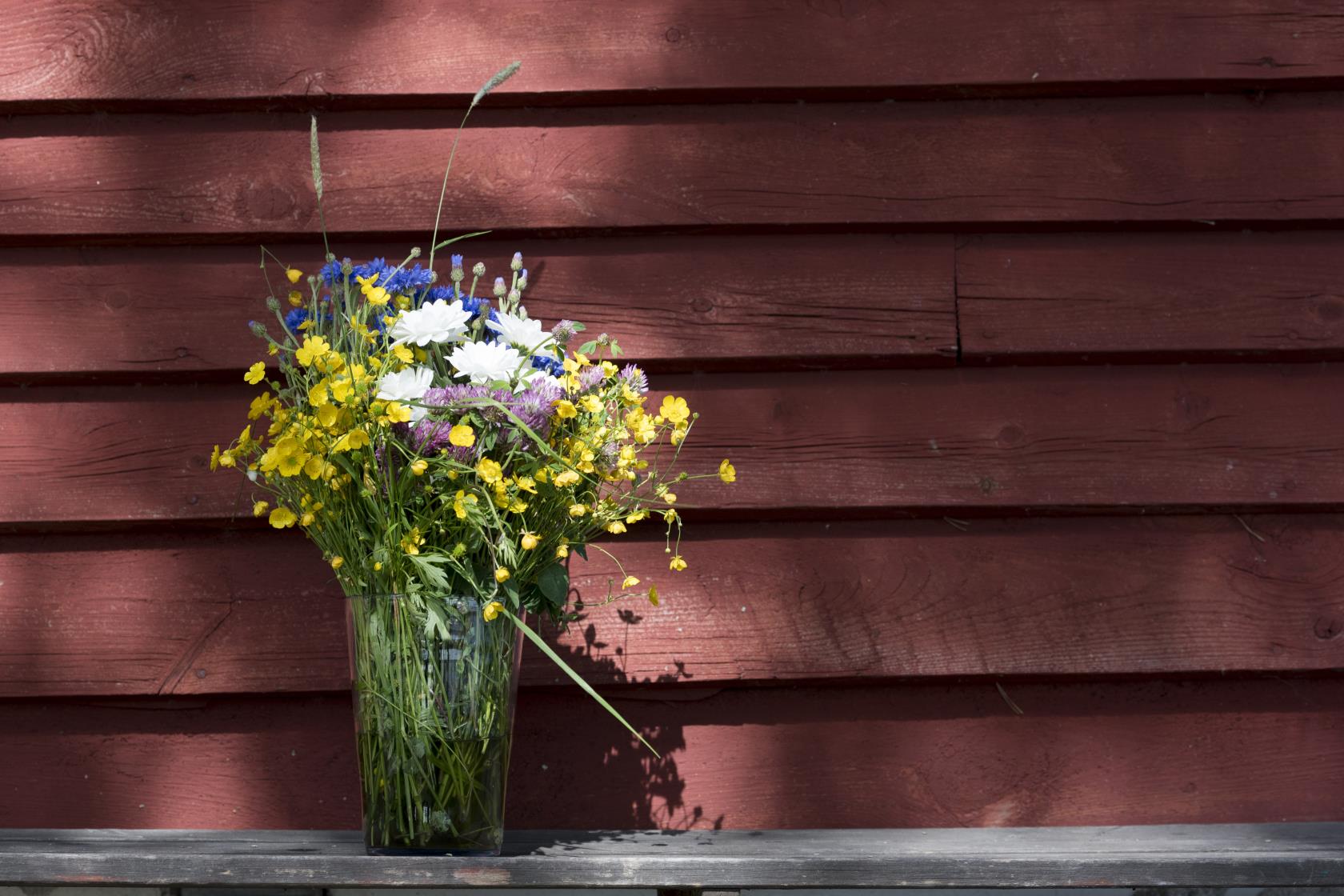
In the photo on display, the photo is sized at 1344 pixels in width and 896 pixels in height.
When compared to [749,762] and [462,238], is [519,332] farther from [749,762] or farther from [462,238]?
[749,762]

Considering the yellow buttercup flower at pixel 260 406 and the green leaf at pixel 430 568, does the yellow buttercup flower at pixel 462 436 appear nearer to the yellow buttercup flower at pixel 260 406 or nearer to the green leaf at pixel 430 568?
the green leaf at pixel 430 568

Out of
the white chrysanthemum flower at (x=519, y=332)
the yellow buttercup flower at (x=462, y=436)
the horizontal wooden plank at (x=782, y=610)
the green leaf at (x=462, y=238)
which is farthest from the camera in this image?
the horizontal wooden plank at (x=782, y=610)

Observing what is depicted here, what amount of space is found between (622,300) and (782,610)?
0.47 m

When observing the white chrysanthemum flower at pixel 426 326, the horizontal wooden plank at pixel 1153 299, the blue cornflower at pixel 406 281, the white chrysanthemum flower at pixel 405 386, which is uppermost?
the horizontal wooden plank at pixel 1153 299

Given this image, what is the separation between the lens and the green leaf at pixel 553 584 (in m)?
1.32

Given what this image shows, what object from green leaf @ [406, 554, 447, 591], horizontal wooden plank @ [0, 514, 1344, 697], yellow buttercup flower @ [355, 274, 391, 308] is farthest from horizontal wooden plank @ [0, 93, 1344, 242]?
green leaf @ [406, 554, 447, 591]

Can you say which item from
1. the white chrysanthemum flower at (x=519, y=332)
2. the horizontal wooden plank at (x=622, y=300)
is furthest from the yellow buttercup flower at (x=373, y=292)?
the horizontal wooden plank at (x=622, y=300)

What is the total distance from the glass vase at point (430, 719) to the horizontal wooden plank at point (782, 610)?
0.31 m

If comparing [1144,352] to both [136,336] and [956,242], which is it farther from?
[136,336]

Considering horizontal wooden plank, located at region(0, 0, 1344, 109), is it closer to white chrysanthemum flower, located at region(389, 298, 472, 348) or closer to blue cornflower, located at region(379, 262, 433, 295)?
blue cornflower, located at region(379, 262, 433, 295)

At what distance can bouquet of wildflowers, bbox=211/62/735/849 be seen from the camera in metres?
1.25

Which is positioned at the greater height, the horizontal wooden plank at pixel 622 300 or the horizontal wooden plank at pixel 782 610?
the horizontal wooden plank at pixel 622 300

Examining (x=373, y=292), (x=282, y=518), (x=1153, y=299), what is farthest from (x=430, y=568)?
(x=1153, y=299)

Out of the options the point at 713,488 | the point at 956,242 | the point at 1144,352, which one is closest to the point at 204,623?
the point at 713,488
